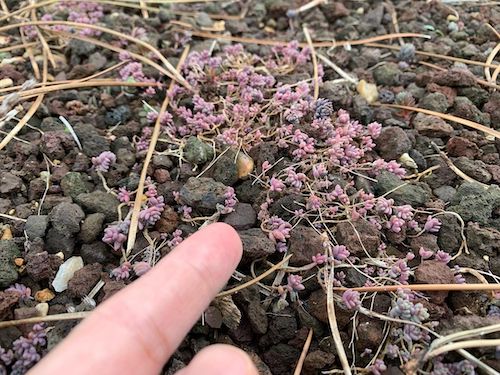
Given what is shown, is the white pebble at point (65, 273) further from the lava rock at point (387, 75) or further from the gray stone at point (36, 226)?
the lava rock at point (387, 75)

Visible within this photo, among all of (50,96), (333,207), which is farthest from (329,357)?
(50,96)

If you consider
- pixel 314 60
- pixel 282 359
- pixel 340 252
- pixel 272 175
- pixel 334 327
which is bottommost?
pixel 282 359

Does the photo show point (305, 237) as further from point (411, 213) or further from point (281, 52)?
point (281, 52)

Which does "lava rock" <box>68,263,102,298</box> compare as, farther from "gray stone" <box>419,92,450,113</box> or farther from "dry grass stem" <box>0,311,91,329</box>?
"gray stone" <box>419,92,450,113</box>

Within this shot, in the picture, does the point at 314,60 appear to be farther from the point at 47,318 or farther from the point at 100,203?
the point at 47,318

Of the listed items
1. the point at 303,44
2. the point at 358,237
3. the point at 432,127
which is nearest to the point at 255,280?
the point at 358,237

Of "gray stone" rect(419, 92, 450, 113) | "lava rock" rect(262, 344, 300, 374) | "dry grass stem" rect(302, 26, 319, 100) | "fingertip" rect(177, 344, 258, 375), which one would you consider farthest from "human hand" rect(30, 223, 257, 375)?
"gray stone" rect(419, 92, 450, 113)
